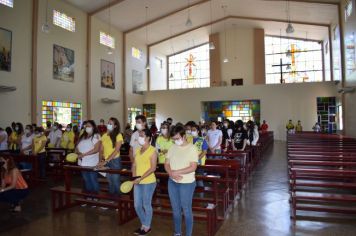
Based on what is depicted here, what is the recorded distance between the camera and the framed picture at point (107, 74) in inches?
669

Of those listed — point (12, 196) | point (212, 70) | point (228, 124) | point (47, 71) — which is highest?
point (212, 70)

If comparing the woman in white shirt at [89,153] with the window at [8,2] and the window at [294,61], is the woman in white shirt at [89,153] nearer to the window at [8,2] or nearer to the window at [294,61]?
the window at [8,2]

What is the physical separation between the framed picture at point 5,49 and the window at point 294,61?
674 inches

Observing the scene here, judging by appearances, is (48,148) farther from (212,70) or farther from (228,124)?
(212,70)

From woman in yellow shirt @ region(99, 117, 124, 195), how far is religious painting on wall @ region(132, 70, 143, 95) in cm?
1528

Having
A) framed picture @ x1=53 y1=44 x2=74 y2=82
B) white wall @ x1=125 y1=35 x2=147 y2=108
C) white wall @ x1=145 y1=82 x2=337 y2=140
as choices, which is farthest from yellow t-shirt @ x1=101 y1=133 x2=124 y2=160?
white wall @ x1=145 y1=82 x2=337 y2=140

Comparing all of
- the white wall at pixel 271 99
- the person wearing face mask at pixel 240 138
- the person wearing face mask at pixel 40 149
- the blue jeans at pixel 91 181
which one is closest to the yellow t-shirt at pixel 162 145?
the blue jeans at pixel 91 181

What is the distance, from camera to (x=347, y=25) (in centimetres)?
1333

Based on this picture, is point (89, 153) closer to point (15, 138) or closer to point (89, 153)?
point (89, 153)

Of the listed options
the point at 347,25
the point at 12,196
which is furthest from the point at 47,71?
the point at 347,25

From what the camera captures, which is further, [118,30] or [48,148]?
[118,30]

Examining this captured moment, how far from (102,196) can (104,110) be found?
1274 cm

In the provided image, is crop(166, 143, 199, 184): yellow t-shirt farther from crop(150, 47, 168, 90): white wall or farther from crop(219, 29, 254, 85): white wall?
crop(150, 47, 168, 90): white wall

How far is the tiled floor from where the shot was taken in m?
3.95
